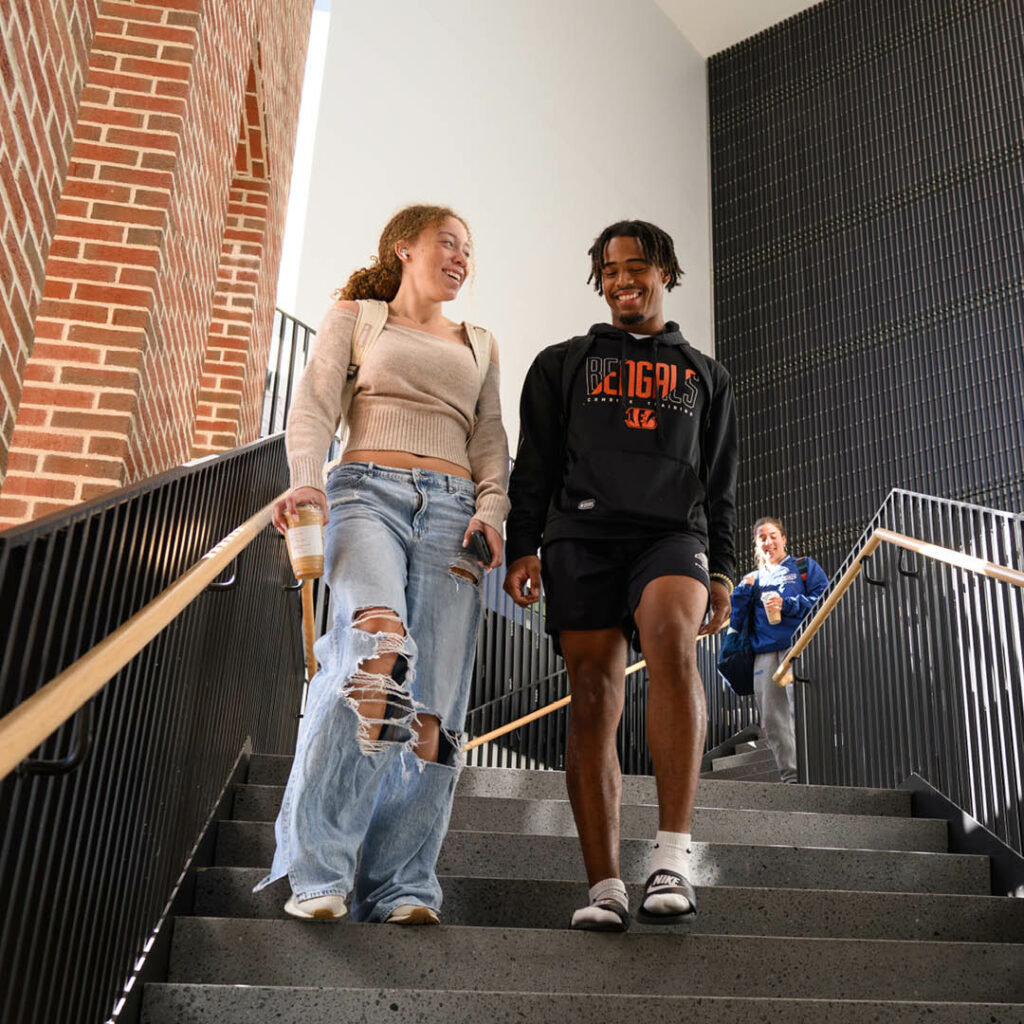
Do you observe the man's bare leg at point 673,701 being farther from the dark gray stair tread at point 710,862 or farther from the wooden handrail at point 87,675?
the wooden handrail at point 87,675

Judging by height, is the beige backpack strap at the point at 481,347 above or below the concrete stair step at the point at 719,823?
above

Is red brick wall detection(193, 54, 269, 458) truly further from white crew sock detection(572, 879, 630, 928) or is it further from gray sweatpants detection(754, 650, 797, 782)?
white crew sock detection(572, 879, 630, 928)

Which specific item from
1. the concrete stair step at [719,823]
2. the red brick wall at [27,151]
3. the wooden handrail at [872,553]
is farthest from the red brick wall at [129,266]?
the wooden handrail at [872,553]

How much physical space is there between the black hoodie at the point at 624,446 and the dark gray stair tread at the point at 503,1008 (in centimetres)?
92

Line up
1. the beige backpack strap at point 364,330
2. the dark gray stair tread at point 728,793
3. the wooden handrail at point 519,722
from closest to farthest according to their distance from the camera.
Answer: the beige backpack strap at point 364,330, the dark gray stair tread at point 728,793, the wooden handrail at point 519,722

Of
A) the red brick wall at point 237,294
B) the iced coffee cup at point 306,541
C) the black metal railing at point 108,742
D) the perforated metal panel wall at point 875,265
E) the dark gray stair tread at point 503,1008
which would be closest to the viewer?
the black metal railing at point 108,742

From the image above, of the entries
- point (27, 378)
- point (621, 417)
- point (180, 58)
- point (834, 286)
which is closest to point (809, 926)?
point (621, 417)

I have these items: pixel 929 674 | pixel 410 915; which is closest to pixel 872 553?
pixel 929 674

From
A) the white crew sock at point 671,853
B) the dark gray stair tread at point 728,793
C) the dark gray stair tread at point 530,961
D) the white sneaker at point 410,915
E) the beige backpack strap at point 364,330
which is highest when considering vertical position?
the beige backpack strap at point 364,330

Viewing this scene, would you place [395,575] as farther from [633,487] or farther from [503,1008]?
[503,1008]

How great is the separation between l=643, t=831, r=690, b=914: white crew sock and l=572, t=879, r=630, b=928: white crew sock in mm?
111

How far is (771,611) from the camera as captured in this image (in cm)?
648

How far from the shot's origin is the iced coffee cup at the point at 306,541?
2.39 metres

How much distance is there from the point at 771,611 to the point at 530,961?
424 centimetres
